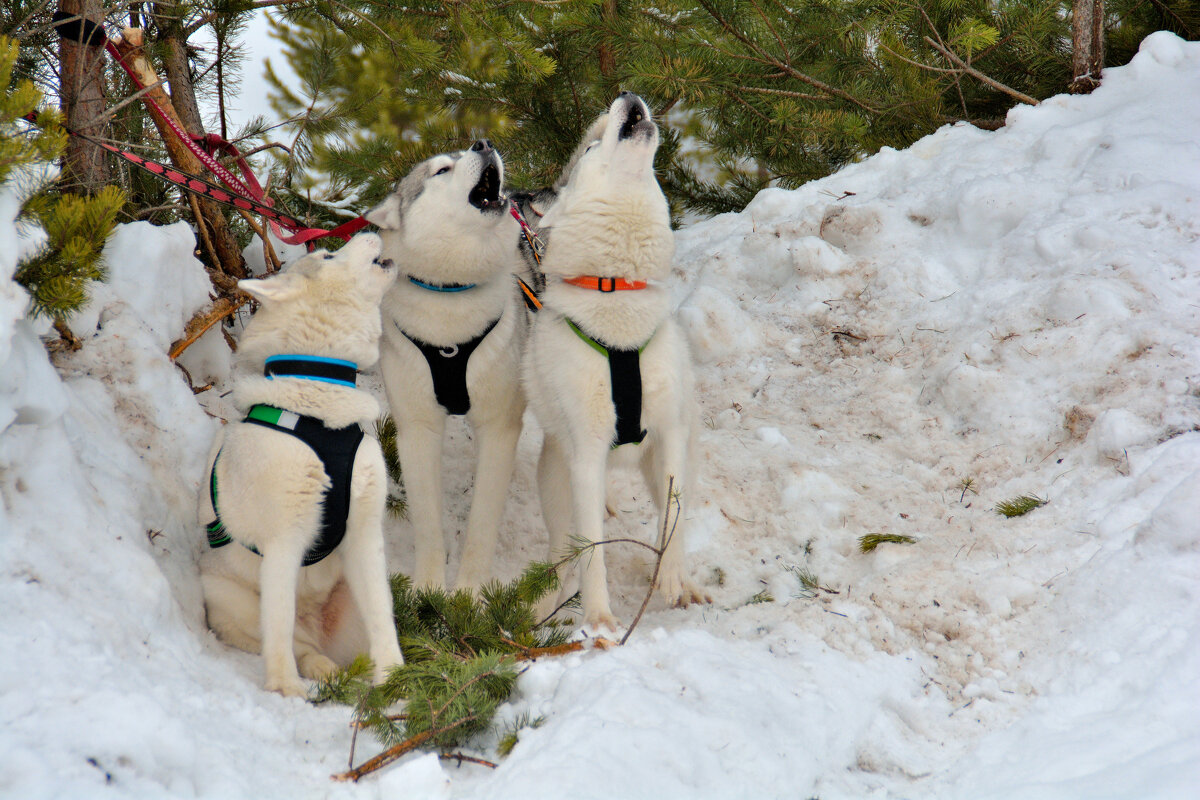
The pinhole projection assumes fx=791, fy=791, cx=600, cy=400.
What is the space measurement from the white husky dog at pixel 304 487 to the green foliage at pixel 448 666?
198 millimetres

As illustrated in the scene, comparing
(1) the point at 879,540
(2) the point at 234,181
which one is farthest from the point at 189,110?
(1) the point at 879,540

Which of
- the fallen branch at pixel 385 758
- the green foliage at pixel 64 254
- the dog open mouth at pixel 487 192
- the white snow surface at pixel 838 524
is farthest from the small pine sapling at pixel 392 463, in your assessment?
the fallen branch at pixel 385 758

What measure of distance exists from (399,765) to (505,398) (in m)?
2.04

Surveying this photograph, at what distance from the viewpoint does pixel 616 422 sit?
3.44 meters

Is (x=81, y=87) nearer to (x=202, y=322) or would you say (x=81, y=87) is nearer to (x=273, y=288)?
(x=202, y=322)

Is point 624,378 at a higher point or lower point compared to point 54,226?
lower

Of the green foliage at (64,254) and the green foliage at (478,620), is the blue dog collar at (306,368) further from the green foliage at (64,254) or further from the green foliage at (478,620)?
the green foliage at (478,620)

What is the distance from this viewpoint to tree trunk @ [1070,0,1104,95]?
552 cm

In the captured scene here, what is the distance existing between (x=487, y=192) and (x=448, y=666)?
2223 millimetres

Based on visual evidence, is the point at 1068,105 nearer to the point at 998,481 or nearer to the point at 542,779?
the point at 998,481

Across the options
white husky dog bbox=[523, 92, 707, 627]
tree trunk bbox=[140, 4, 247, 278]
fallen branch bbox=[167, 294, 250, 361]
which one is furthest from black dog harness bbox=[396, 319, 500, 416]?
tree trunk bbox=[140, 4, 247, 278]

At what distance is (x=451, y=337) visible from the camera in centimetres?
376

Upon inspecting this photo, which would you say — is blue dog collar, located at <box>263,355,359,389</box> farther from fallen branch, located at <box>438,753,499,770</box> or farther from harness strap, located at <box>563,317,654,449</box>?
fallen branch, located at <box>438,753,499,770</box>

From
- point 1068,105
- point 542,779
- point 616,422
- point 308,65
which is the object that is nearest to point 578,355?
point 616,422
